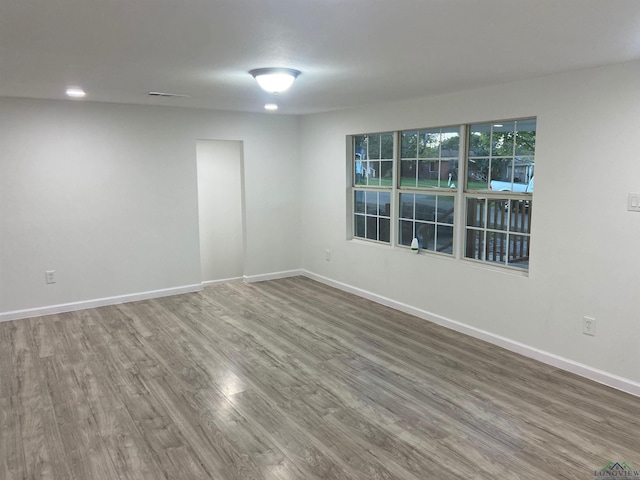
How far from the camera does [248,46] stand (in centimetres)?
268

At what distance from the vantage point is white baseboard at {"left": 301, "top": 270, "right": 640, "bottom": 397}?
11.1ft

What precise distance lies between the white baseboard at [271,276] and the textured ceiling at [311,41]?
3.04 meters

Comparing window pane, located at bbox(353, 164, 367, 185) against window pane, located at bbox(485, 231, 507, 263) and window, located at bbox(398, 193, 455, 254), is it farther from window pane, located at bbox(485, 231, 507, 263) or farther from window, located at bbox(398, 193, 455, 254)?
window pane, located at bbox(485, 231, 507, 263)

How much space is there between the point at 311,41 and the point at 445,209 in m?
2.67

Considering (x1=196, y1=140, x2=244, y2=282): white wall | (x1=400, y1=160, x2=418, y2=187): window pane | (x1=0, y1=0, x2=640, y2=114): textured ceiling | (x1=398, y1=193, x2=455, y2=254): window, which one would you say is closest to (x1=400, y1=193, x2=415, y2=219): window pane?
(x1=398, y1=193, x2=455, y2=254): window

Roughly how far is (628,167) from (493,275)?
1378 millimetres

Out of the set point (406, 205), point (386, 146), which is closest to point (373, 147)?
point (386, 146)

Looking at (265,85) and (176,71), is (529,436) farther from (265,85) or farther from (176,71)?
(176,71)

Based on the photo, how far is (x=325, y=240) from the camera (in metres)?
6.38

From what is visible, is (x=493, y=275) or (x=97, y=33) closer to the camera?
(x=97, y=33)

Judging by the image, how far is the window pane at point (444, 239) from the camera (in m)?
4.75

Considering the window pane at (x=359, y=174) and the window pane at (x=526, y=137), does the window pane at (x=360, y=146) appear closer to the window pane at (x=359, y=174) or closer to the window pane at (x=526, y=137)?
the window pane at (x=359, y=174)

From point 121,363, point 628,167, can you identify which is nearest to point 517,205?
point 628,167

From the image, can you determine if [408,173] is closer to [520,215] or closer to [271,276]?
[520,215]
